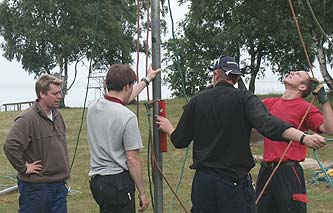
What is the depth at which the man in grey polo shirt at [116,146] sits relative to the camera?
3.91m

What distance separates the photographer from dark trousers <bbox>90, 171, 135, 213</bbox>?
3.95 metres

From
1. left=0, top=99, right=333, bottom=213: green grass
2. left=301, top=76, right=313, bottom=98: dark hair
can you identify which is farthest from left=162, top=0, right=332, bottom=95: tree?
left=301, top=76, right=313, bottom=98: dark hair

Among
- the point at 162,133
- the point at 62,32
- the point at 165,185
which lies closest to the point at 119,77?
the point at 162,133

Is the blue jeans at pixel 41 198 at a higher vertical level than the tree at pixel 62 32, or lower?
lower

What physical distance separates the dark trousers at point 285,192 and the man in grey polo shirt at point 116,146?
109 centimetres

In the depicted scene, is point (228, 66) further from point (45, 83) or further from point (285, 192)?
point (45, 83)

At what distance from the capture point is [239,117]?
3619 mm

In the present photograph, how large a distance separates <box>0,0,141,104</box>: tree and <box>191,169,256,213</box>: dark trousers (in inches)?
1387

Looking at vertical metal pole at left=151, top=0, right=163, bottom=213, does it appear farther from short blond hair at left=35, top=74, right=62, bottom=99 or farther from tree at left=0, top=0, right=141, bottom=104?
tree at left=0, top=0, right=141, bottom=104

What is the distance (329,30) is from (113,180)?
54.0ft

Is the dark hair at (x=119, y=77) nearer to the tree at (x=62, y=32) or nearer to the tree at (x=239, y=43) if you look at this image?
the tree at (x=239, y=43)

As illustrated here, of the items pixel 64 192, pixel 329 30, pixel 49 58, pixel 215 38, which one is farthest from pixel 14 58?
pixel 64 192

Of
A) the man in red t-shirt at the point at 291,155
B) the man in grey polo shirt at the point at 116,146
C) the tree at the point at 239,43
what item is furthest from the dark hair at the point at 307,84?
the tree at the point at 239,43

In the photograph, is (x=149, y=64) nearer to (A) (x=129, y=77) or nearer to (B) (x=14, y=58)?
(A) (x=129, y=77)
